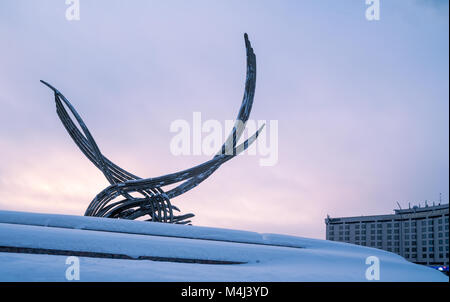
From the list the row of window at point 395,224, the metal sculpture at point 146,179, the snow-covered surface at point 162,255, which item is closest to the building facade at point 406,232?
the row of window at point 395,224

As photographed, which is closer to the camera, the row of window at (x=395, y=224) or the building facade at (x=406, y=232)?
the building facade at (x=406, y=232)

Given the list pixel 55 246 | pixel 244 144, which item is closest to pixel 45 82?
pixel 244 144

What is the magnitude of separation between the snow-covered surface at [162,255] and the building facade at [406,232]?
261 ft

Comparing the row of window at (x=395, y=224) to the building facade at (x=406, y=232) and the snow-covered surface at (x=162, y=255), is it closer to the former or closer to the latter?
the building facade at (x=406, y=232)

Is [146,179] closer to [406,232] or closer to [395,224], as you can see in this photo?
[406,232]

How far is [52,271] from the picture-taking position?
5.24m

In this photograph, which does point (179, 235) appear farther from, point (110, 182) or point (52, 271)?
point (110, 182)

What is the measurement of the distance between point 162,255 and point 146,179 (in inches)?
297

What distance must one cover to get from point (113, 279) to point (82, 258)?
139 centimetres

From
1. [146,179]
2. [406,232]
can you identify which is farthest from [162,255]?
[406,232]

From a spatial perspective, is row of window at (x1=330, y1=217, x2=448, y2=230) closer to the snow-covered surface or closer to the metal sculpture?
the metal sculpture

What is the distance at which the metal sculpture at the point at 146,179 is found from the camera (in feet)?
47.7

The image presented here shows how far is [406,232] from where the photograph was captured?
86.2m
